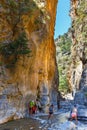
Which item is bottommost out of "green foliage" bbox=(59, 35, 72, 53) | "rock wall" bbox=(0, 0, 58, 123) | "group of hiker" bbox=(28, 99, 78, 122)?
"group of hiker" bbox=(28, 99, 78, 122)

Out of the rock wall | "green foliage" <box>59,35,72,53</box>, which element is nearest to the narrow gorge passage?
the rock wall

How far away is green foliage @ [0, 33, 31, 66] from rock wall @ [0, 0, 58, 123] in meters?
0.41

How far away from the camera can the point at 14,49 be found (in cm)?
2111

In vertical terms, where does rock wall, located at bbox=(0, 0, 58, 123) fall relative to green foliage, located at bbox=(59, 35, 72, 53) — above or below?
below

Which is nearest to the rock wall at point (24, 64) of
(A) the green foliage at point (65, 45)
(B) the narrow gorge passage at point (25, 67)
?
(B) the narrow gorge passage at point (25, 67)

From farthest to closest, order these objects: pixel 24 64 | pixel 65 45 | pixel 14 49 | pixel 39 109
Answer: pixel 65 45
pixel 39 109
pixel 24 64
pixel 14 49

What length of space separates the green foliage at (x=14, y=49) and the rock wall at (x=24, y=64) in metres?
0.41

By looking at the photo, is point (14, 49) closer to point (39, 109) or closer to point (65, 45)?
point (39, 109)

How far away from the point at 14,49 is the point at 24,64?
3.66 metres

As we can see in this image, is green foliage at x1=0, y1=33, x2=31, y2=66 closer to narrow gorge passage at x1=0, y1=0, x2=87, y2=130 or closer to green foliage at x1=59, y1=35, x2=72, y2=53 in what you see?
narrow gorge passage at x1=0, y1=0, x2=87, y2=130

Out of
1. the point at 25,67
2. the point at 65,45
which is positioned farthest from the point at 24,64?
the point at 65,45

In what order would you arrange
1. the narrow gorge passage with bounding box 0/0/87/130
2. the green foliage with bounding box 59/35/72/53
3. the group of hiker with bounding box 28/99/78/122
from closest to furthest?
the narrow gorge passage with bounding box 0/0/87/130 → the group of hiker with bounding box 28/99/78/122 → the green foliage with bounding box 59/35/72/53

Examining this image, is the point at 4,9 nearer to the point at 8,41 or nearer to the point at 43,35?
the point at 8,41

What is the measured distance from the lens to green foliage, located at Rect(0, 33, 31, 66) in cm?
2038
